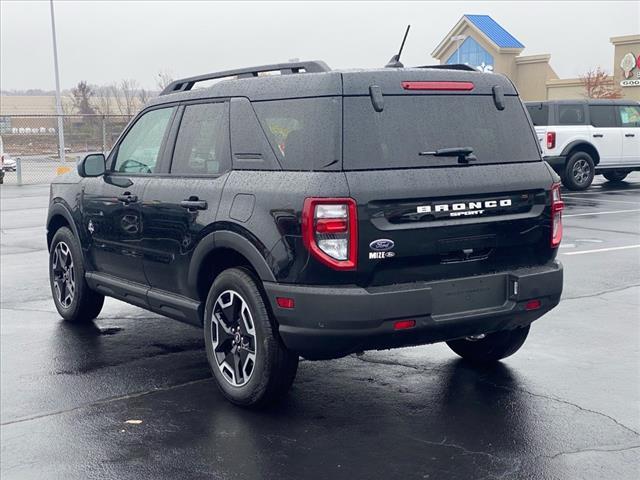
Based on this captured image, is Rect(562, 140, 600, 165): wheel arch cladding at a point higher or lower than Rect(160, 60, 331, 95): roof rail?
lower

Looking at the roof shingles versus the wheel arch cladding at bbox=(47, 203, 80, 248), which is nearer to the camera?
the wheel arch cladding at bbox=(47, 203, 80, 248)

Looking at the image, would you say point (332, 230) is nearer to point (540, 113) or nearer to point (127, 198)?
point (127, 198)

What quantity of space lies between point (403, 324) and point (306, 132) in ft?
3.92

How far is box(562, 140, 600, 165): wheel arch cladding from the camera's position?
2034 cm

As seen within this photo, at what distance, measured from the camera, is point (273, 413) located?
17.2 feet

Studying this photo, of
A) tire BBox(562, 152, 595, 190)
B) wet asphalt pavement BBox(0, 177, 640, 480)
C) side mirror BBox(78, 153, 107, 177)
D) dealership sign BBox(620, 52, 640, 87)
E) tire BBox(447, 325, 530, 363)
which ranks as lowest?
wet asphalt pavement BBox(0, 177, 640, 480)

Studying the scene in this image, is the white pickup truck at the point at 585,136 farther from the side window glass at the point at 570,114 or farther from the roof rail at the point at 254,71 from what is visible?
the roof rail at the point at 254,71

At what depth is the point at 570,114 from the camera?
20703 mm

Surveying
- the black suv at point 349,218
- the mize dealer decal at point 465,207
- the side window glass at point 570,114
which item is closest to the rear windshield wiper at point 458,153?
the black suv at point 349,218

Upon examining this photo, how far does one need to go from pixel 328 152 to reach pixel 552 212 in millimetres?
→ 1542

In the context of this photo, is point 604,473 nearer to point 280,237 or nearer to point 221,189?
point 280,237

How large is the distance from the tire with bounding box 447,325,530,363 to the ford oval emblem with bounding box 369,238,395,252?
5.14 feet

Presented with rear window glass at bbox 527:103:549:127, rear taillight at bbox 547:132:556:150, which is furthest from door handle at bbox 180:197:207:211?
rear window glass at bbox 527:103:549:127

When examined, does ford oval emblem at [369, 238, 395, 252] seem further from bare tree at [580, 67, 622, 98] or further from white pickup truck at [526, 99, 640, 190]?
bare tree at [580, 67, 622, 98]
